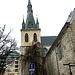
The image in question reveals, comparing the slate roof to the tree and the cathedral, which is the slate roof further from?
the tree

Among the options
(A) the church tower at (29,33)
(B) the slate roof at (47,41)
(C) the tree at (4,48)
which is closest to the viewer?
(C) the tree at (4,48)

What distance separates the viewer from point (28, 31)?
123 ft

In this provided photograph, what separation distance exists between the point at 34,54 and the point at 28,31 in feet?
60.1

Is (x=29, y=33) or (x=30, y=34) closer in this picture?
(x=30, y=34)

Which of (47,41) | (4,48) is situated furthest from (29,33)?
(4,48)

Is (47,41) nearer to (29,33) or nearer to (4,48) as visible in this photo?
(29,33)

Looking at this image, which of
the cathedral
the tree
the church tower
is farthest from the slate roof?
the tree

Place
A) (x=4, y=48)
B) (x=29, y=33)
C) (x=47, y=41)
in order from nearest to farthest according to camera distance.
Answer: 1. (x=4, y=48)
2. (x=29, y=33)
3. (x=47, y=41)

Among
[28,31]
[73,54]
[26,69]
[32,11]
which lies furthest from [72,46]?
[32,11]

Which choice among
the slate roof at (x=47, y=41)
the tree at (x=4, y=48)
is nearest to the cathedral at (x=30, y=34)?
the slate roof at (x=47, y=41)

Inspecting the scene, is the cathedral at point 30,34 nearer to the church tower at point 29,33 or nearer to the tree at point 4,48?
the church tower at point 29,33

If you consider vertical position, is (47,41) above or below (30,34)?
below

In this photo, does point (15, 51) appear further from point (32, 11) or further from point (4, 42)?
point (32, 11)

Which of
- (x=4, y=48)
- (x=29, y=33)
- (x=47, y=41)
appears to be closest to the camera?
(x=4, y=48)
